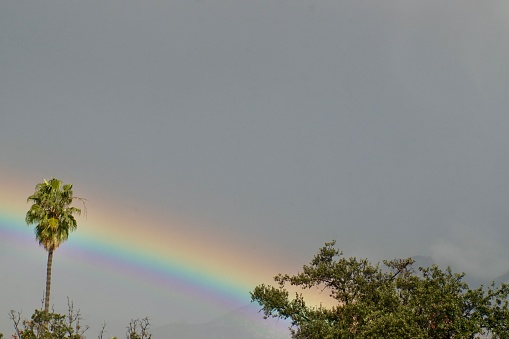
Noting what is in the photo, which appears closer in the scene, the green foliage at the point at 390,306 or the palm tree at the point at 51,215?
the green foliage at the point at 390,306

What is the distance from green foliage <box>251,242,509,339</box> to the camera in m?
33.3

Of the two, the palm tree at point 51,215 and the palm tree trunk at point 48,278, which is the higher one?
the palm tree at point 51,215

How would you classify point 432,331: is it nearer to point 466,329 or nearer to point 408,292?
point 466,329

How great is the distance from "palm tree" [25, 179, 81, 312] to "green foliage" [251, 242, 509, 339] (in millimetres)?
19700

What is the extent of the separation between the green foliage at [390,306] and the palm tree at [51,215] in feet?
64.6

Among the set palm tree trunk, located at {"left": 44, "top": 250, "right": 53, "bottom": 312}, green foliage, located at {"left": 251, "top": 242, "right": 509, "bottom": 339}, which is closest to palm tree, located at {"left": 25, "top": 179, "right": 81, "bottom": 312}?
palm tree trunk, located at {"left": 44, "top": 250, "right": 53, "bottom": 312}

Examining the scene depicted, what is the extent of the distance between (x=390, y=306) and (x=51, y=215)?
3138cm

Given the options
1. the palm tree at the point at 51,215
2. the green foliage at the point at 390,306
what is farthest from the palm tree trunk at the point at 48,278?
the green foliage at the point at 390,306

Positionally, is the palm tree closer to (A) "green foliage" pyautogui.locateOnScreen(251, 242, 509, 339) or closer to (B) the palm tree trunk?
(B) the palm tree trunk

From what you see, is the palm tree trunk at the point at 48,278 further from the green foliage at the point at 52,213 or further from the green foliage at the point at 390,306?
the green foliage at the point at 390,306

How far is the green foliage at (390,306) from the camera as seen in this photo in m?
33.3

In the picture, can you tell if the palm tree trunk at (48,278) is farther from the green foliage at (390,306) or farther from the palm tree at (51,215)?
the green foliage at (390,306)

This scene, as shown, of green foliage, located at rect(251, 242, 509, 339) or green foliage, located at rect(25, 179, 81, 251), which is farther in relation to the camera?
green foliage, located at rect(25, 179, 81, 251)

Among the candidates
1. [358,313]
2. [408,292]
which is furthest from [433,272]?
[358,313]
